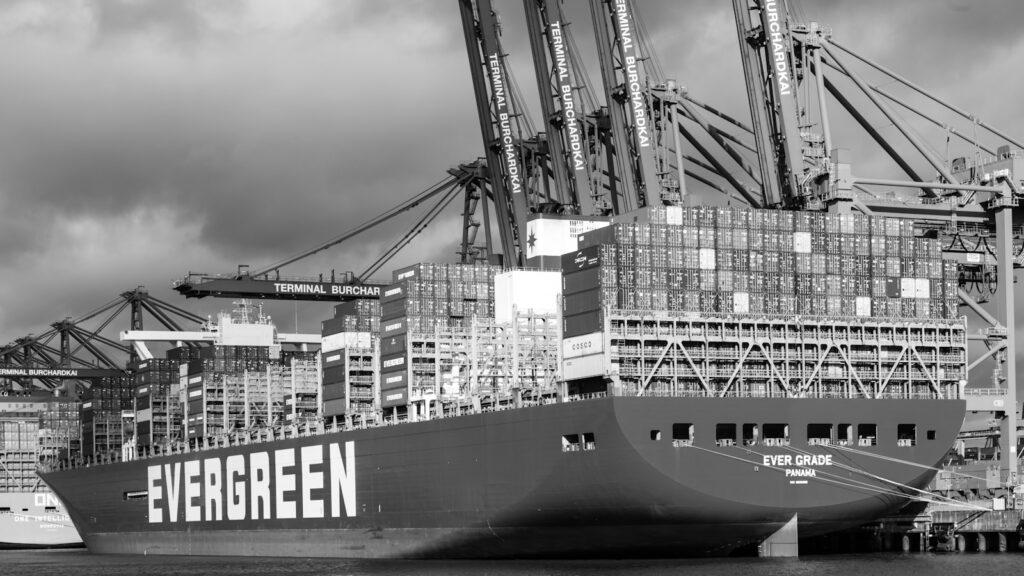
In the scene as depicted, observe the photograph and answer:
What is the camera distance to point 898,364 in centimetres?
4944

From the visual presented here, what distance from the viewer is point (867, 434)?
159ft

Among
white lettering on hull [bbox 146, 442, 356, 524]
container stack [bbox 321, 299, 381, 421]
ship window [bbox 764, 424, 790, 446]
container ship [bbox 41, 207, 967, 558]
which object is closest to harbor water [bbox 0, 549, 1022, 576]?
container ship [bbox 41, 207, 967, 558]

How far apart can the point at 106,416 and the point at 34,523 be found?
41.2ft

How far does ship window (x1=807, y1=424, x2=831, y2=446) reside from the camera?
47.5 m

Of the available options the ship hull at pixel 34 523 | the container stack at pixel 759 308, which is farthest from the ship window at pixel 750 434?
the ship hull at pixel 34 523

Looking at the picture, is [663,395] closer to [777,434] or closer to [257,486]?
[777,434]

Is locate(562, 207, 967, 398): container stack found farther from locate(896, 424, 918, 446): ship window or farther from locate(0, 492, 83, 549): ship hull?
locate(0, 492, 83, 549): ship hull

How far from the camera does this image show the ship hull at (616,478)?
4562 centimetres

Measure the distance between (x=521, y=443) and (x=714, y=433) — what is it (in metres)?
6.43

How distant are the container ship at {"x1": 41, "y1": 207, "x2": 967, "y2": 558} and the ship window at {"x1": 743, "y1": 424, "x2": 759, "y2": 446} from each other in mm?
101

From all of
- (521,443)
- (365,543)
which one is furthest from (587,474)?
(365,543)

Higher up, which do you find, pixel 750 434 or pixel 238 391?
pixel 238 391

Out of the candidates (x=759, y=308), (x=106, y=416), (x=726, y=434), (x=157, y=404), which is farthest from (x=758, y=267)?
(x=106, y=416)

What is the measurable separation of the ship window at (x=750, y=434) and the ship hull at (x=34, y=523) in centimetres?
5448
